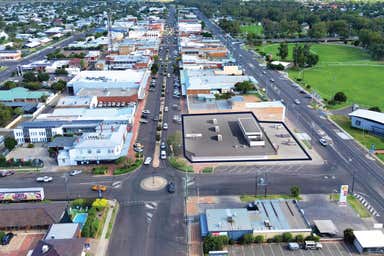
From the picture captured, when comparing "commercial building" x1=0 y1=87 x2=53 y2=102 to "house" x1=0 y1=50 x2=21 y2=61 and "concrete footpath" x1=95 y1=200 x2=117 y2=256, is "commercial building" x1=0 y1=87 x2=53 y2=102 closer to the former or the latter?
"house" x1=0 y1=50 x2=21 y2=61

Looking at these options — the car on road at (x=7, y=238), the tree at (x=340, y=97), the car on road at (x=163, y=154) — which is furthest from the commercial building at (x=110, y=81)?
the car on road at (x=7, y=238)

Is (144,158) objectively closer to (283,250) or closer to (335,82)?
(283,250)

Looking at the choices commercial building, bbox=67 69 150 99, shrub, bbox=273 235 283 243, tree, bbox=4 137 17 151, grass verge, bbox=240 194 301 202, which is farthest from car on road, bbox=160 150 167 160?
commercial building, bbox=67 69 150 99

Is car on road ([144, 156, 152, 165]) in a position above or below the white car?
above

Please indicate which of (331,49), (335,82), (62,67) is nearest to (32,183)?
(62,67)

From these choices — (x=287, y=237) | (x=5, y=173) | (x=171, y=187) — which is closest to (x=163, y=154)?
(x=171, y=187)

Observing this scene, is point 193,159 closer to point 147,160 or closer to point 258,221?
point 147,160
